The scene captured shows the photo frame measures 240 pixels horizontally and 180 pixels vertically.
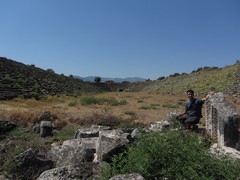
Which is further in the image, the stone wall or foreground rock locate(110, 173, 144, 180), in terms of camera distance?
the stone wall

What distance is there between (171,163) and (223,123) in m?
4.15

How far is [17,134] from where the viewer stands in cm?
1202

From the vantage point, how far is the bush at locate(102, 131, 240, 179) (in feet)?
18.1

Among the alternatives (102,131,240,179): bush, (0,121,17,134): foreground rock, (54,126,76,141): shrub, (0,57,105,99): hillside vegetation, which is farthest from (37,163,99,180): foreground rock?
(0,57,105,99): hillside vegetation

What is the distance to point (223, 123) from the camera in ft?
30.8

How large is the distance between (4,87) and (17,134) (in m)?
19.1

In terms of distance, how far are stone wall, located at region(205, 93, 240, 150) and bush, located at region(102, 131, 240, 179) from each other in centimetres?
329

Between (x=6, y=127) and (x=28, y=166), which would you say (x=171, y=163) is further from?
(x=6, y=127)

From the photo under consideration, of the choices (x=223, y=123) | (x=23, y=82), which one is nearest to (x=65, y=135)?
(x=223, y=123)

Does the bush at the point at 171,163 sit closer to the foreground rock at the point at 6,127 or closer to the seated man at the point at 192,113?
the seated man at the point at 192,113

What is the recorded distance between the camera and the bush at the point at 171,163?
18.1 ft

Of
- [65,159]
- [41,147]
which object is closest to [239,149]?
[65,159]

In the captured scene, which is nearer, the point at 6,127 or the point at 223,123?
the point at 223,123

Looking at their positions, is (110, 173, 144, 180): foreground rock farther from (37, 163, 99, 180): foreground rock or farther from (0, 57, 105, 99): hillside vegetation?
(0, 57, 105, 99): hillside vegetation
